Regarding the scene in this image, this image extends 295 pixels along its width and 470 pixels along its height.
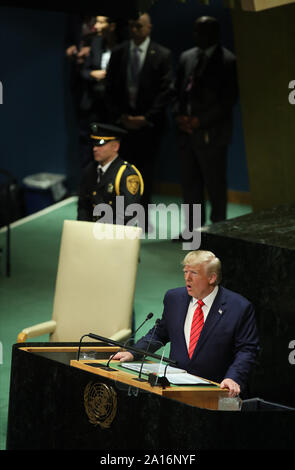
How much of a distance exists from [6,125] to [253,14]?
14.0 feet

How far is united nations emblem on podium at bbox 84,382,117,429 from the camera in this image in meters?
3.37

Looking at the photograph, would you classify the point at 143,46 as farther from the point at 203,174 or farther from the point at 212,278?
the point at 212,278

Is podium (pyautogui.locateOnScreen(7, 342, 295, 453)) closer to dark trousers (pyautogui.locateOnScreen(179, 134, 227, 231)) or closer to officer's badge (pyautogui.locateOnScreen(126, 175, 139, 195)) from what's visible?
officer's badge (pyautogui.locateOnScreen(126, 175, 139, 195))

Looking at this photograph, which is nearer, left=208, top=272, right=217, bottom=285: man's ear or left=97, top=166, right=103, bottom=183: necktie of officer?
left=208, top=272, right=217, bottom=285: man's ear

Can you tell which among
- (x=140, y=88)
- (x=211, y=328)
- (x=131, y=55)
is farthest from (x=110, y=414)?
(x=131, y=55)

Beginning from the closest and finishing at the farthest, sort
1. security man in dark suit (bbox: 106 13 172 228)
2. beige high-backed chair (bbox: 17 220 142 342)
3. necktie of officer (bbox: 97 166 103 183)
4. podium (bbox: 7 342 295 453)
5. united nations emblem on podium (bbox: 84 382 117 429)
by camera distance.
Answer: podium (bbox: 7 342 295 453) → united nations emblem on podium (bbox: 84 382 117 429) → beige high-backed chair (bbox: 17 220 142 342) → necktie of officer (bbox: 97 166 103 183) → security man in dark suit (bbox: 106 13 172 228)

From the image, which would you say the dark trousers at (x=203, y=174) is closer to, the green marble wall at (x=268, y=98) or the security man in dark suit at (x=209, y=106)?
the security man in dark suit at (x=209, y=106)

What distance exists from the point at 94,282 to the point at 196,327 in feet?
2.89

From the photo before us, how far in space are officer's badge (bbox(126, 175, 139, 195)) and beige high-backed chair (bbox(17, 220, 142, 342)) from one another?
2.65ft

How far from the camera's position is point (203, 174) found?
26.0 feet

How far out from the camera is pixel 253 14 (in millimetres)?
6094

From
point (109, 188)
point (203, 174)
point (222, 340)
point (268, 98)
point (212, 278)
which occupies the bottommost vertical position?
point (222, 340)

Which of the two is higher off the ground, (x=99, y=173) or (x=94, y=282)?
(x=99, y=173)

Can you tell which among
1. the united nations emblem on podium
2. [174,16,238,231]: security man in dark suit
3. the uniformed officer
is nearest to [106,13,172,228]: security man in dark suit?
[174,16,238,231]: security man in dark suit
